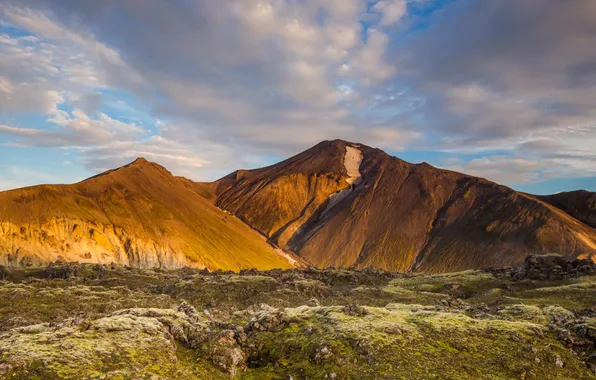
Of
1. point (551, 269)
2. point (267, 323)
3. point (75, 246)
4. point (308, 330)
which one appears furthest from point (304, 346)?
point (75, 246)

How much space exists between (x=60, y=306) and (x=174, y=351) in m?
32.4

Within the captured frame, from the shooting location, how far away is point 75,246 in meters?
172

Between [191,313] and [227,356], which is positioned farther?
[191,313]

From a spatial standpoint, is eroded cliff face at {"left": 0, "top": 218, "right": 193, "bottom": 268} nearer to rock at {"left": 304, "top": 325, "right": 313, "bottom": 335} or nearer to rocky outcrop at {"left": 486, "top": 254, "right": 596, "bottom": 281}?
rocky outcrop at {"left": 486, "top": 254, "right": 596, "bottom": 281}

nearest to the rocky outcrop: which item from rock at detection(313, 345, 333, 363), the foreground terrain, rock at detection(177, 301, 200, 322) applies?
the foreground terrain

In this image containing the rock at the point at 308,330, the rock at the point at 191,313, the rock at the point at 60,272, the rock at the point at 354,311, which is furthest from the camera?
the rock at the point at 60,272

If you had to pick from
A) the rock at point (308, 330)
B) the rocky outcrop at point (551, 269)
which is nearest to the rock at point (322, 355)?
the rock at point (308, 330)

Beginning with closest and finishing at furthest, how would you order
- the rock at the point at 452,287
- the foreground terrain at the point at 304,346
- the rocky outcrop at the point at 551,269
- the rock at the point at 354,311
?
1. the foreground terrain at the point at 304,346
2. the rock at the point at 354,311
3. the rock at the point at 452,287
4. the rocky outcrop at the point at 551,269

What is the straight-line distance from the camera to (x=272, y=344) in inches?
883

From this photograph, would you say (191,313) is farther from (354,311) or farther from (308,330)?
(354,311)

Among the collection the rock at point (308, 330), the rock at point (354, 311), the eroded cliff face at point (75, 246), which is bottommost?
the eroded cliff face at point (75, 246)

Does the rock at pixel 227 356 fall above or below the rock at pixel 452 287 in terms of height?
above

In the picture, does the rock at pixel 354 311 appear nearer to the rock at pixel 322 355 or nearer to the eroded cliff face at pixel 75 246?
the rock at pixel 322 355

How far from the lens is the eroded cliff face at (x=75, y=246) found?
157 metres
